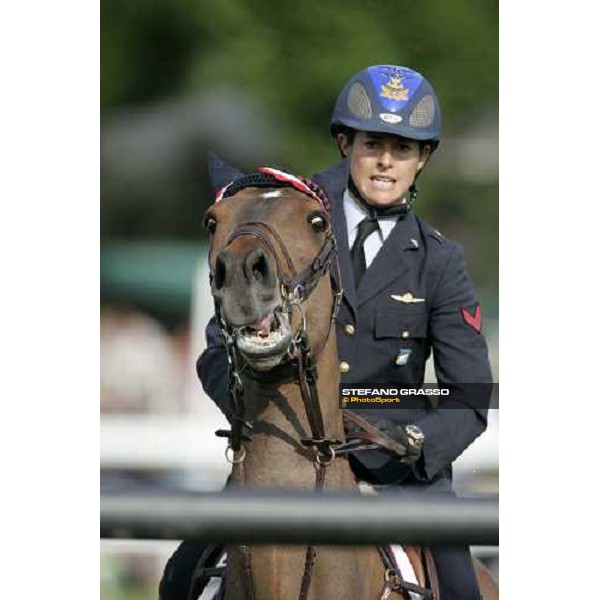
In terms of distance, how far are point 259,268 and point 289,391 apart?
7.9 inches

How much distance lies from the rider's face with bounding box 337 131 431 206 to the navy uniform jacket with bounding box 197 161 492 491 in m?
→ 0.06

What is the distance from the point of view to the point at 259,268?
1.51 metres

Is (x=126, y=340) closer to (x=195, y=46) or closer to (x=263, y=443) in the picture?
(x=195, y=46)

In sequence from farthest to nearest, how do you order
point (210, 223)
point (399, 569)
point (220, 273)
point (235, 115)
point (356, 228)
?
point (235, 115) → point (356, 228) → point (399, 569) → point (210, 223) → point (220, 273)

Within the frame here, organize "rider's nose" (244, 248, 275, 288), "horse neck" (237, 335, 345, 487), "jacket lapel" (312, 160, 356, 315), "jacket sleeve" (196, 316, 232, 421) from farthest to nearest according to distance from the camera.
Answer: "jacket sleeve" (196, 316, 232, 421)
"jacket lapel" (312, 160, 356, 315)
"horse neck" (237, 335, 345, 487)
"rider's nose" (244, 248, 275, 288)

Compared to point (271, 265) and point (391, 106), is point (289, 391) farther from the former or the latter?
point (391, 106)

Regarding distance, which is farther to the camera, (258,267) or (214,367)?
(214,367)

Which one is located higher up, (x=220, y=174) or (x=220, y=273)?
(x=220, y=174)

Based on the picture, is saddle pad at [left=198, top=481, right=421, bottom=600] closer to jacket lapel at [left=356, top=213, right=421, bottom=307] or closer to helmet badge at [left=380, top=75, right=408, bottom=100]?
jacket lapel at [left=356, top=213, right=421, bottom=307]

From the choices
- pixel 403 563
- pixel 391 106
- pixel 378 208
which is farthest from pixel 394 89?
pixel 403 563

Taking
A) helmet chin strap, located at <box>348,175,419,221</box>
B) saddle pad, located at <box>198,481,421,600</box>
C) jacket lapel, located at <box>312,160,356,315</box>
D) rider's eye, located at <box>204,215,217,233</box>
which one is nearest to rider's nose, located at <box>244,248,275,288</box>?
rider's eye, located at <box>204,215,217,233</box>

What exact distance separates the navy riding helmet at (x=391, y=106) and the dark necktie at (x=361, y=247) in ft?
0.49

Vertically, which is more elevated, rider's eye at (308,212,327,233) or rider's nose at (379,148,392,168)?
rider's nose at (379,148,392,168)

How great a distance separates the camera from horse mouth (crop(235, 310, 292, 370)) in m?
1.52
